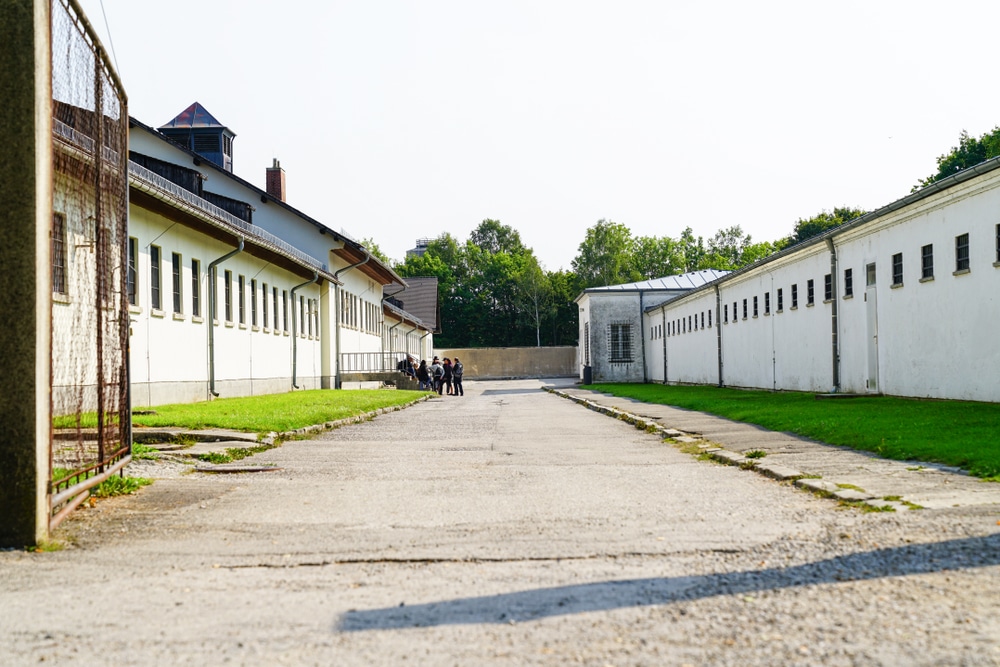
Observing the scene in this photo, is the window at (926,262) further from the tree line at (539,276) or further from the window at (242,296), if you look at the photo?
the tree line at (539,276)

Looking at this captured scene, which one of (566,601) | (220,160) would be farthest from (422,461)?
(220,160)

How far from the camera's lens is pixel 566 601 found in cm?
498

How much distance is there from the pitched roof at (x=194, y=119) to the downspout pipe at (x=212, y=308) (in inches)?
723

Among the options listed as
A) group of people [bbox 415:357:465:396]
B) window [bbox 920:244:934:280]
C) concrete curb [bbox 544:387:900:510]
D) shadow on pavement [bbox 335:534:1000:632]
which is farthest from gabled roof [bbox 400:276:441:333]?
shadow on pavement [bbox 335:534:1000:632]

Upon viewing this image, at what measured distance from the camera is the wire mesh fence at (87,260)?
781 cm

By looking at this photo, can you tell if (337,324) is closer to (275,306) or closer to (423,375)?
(423,375)

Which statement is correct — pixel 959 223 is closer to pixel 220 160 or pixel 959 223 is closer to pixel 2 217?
pixel 2 217

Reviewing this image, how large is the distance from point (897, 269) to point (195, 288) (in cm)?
1710

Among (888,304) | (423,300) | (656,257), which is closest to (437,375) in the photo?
(888,304)

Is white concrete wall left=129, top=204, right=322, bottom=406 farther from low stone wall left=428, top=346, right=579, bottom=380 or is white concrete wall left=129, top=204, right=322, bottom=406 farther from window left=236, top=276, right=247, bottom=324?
low stone wall left=428, top=346, right=579, bottom=380

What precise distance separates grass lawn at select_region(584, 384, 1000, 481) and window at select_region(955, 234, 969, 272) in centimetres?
270

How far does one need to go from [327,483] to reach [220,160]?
37472mm

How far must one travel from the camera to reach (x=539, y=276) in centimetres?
11044

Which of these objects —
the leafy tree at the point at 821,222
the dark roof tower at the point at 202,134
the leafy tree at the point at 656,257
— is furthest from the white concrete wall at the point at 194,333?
the leafy tree at the point at 656,257
